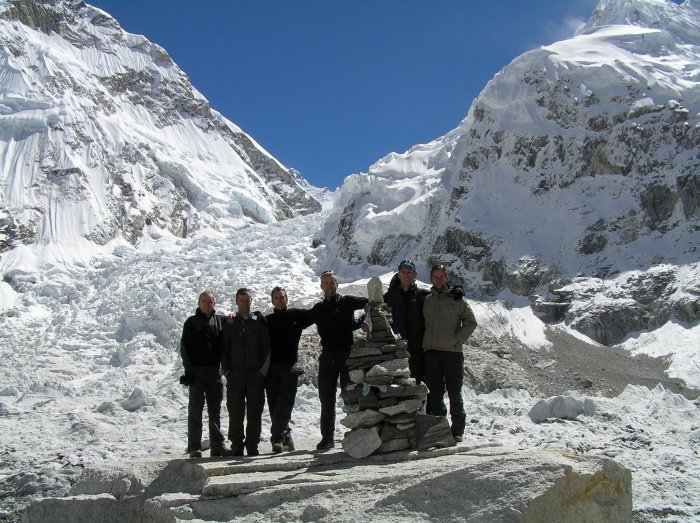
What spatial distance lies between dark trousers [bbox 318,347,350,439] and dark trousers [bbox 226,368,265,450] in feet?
2.10

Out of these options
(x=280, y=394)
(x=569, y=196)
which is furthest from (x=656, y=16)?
(x=280, y=394)

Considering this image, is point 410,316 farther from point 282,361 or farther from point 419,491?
point 419,491

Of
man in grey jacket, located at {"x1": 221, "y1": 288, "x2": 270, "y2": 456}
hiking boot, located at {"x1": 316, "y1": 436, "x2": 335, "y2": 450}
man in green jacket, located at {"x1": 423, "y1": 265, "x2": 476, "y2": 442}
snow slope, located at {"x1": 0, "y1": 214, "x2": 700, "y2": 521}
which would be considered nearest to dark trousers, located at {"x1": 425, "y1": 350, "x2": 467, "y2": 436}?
man in green jacket, located at {"x1": 423, "y1": 265, "x2": 476, "y2": 442}

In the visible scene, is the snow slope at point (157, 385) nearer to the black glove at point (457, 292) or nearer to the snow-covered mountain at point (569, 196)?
the snow-covered mountain at point (569, 196)

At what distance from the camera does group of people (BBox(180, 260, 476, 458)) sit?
23.3 ft

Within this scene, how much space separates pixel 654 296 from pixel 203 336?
22.1m

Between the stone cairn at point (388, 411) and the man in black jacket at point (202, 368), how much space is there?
1514 mm

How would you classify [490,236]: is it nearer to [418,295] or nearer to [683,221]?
[683,221]

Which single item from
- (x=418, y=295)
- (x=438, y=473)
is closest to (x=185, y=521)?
(x=438, y=473)

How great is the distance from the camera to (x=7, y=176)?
38.2 metres

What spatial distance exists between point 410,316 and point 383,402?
0.96 m

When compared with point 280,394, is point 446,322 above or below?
above

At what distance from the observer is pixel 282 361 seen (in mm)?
7418

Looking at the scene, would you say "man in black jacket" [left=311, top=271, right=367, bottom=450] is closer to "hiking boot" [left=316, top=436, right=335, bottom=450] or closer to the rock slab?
"hiking boot" [left=316, top=436, right=335, bottom=450]
